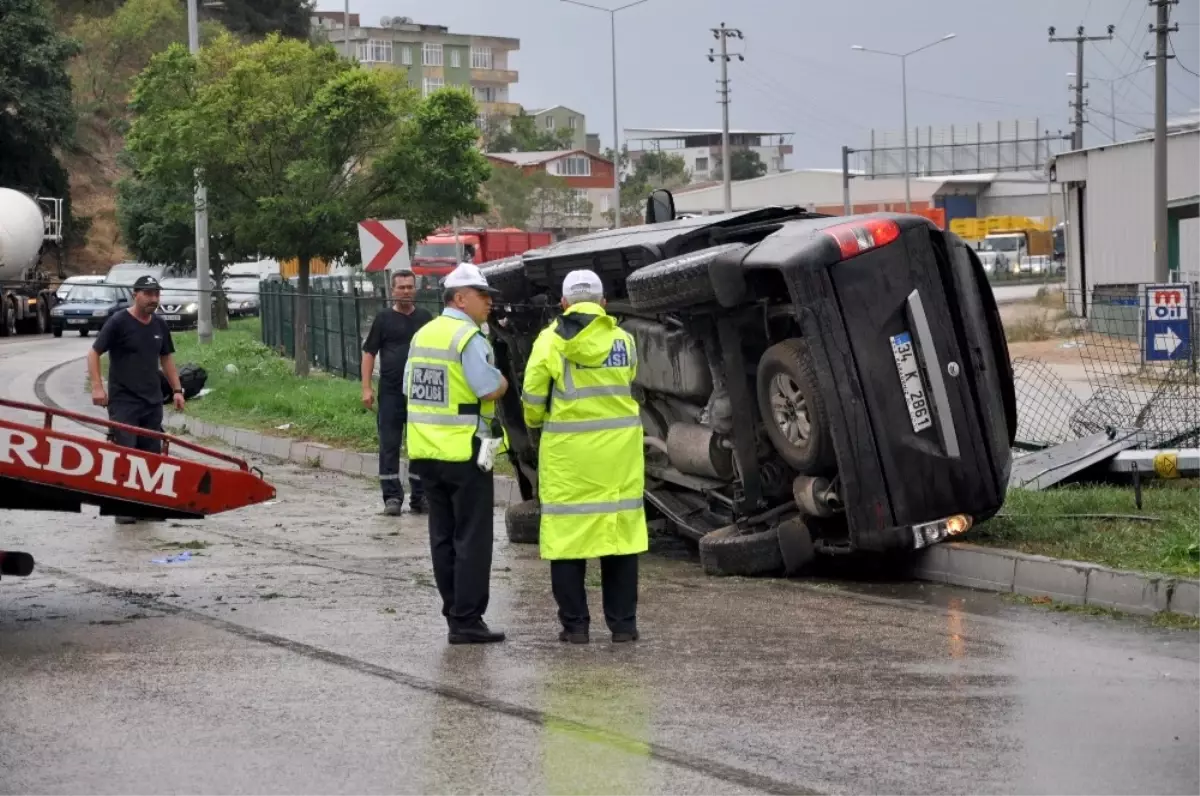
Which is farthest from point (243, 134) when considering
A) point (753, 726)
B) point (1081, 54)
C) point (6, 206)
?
point (1081, 54)

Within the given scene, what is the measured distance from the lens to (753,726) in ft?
20.1

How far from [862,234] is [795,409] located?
0.99m

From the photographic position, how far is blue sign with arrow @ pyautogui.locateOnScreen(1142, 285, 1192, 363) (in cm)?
1319

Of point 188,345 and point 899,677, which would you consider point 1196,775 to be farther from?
point 188,345

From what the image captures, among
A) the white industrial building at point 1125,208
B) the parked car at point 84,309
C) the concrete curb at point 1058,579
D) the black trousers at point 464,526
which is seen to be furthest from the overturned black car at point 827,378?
the parked car at point 84,309

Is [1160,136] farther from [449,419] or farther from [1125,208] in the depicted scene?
[449,419]

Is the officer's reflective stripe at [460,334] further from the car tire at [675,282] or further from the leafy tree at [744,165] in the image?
the leafy tree at [744,165]

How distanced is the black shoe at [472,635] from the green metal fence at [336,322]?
12.2 m

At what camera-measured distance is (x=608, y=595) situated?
788cm

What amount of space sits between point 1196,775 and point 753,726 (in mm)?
→ 1483

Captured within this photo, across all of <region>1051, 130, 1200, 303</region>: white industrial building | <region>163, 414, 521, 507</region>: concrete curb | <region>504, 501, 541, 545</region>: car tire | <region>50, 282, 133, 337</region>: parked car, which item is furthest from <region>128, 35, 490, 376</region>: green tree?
<region>50, 282, 133, 337</region>: parked car

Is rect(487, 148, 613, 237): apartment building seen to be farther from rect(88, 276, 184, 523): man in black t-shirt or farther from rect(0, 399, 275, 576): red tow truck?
rect(0, 399, 275, 576): red tow truck

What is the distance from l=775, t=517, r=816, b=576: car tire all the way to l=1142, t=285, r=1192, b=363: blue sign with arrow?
15.7 feet

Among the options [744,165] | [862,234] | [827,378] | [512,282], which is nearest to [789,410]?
[827,378]
